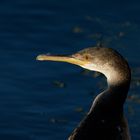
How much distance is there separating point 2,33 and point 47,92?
1.59m

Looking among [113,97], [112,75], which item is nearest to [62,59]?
[112,75]

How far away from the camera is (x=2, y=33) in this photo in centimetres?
1577

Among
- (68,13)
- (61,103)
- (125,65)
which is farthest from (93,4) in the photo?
(125,65)

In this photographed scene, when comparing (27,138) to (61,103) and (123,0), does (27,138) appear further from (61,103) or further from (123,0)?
(123,0)

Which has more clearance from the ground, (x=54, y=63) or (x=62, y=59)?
(x=62, y=59)

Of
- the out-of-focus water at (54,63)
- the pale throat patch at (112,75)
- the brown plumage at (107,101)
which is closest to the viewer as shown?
the brown plumage at (107,101)

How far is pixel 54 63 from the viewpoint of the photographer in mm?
15172

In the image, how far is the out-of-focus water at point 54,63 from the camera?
14078mm

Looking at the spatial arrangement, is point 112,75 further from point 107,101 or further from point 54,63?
point 54,63

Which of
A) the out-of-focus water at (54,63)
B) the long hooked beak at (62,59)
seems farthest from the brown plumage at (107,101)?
the out-of-focus water at (54,63)

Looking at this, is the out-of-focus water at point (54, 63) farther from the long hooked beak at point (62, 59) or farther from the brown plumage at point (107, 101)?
the brown plumage at point (107, 101)

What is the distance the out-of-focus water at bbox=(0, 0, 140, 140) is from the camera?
14.1m

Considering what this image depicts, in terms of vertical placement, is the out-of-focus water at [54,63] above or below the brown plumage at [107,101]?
below

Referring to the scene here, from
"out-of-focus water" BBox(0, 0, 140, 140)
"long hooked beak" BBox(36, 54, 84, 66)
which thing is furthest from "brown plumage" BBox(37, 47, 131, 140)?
"out-of-focus water" BBox(0, 0, 140, 140)
